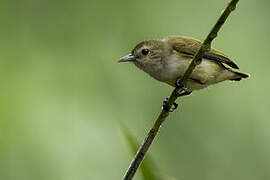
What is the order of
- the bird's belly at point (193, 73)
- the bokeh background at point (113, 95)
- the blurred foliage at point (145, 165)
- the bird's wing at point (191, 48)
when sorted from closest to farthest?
the blurred foliage at point (145, 165) → the bokeh background at point (113, 95) → the bird's belly at point (193, 73) → the bird's wing at point (191, 48)

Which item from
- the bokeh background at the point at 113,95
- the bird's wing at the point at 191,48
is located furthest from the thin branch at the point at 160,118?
the bird's wing at the point at 191,48

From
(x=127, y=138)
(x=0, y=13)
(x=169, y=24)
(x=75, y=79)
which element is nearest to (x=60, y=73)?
(x=75, y=79)

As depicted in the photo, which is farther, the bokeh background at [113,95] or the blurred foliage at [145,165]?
the bokeh background at [113,95]

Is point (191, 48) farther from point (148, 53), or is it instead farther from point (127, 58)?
point (127, 58)

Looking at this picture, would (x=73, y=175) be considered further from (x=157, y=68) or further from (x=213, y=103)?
(x=213, y=103)

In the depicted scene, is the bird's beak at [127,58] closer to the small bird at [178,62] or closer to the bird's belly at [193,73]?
the small bird at [178,62]

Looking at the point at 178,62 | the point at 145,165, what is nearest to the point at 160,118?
the point at 145,165
